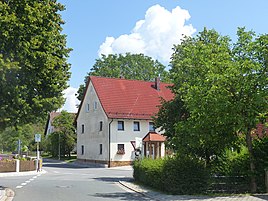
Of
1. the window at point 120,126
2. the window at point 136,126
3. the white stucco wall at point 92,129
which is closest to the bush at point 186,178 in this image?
the white stucco wall at point 92,129

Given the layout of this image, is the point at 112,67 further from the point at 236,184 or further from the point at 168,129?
the point at 236,184

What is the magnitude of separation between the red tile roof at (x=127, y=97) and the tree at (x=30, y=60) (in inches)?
1037

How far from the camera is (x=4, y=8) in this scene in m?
15.6

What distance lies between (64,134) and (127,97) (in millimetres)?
17015

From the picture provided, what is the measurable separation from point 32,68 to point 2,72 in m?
1.79

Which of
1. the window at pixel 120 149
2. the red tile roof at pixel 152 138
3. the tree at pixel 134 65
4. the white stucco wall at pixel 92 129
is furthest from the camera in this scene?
the tree at pixel 134 65

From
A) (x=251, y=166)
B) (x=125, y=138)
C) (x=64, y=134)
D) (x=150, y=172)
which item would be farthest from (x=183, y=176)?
(x=64, y=134)

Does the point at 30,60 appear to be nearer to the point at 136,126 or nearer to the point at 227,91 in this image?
the point at 227,91

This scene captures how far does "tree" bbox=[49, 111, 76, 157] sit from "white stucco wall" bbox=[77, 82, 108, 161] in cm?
654

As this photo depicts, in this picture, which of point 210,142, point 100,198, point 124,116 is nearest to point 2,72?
point 100,198

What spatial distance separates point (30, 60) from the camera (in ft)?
54.6

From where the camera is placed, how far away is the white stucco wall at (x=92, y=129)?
45.7 metres

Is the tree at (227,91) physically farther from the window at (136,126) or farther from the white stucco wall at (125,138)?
the window at (136,126)

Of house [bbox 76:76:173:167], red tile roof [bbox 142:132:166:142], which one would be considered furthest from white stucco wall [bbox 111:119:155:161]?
red tile roof [bbox 142:132:166:142]
